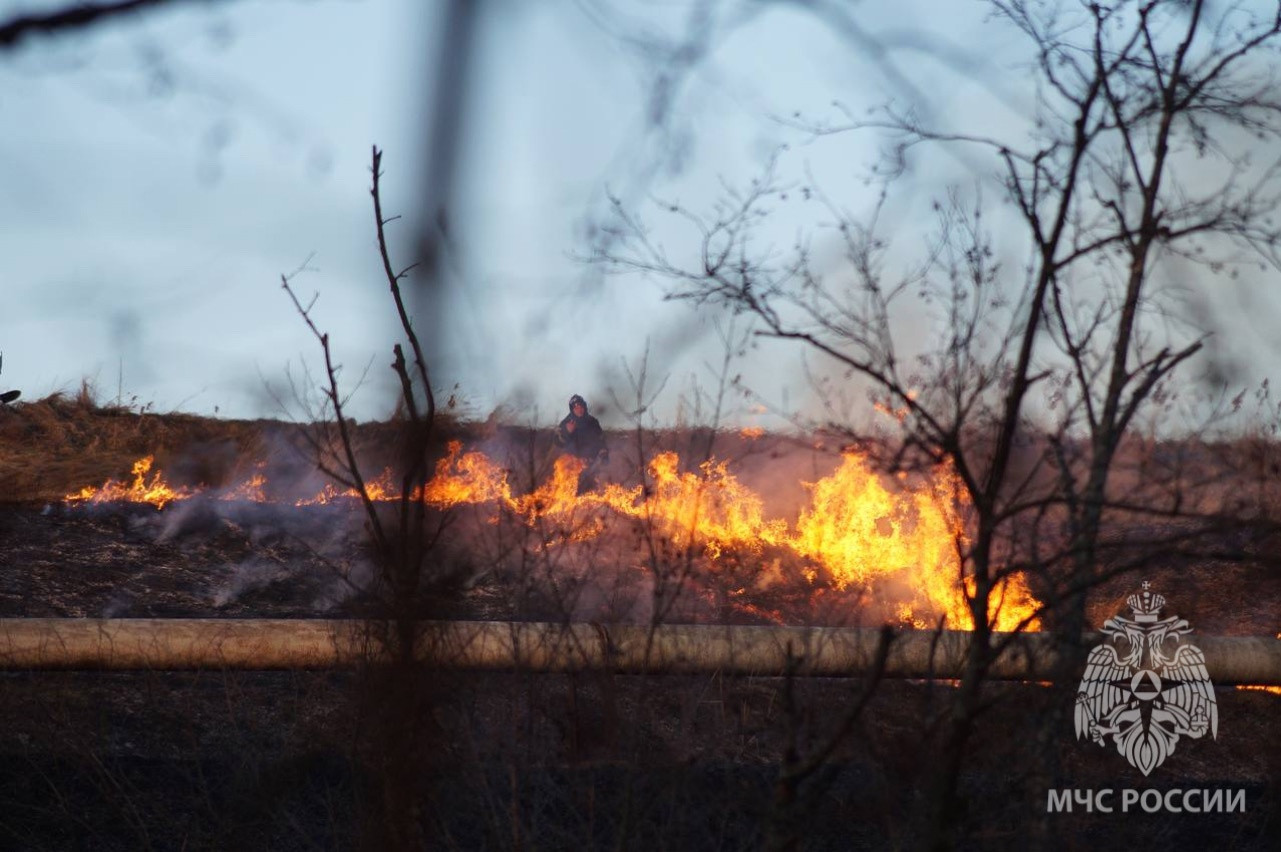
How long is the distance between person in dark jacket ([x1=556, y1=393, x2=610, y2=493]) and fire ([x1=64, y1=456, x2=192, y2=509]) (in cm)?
460

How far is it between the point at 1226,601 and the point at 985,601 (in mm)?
9362

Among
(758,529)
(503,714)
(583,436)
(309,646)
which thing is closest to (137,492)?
(583,436)

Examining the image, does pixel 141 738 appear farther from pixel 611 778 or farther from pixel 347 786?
pixel 611 778

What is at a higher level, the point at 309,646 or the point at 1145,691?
the point at 309,646

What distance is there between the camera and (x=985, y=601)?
328cm

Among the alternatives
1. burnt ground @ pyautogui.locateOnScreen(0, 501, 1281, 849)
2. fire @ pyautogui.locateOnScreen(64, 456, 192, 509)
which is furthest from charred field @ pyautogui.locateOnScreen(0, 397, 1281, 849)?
fire @ pyautogui.locateOnScreen(64, 456, 192, 509)

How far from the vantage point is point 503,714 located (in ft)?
18.1

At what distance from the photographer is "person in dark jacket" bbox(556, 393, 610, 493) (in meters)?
11.7

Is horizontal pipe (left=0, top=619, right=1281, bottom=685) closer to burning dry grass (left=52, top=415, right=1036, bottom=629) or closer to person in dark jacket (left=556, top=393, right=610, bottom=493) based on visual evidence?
Answer: burning dry grass (left=52, top=415, right=1036, bottom=629)

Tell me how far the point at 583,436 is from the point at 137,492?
509 cm

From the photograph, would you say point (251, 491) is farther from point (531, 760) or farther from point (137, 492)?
point (531, 760)

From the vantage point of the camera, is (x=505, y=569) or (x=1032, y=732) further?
(x=505, y=569)

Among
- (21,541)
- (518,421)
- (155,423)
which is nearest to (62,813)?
(518,421)

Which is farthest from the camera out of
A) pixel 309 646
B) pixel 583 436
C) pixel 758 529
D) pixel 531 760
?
pixel 758 529
